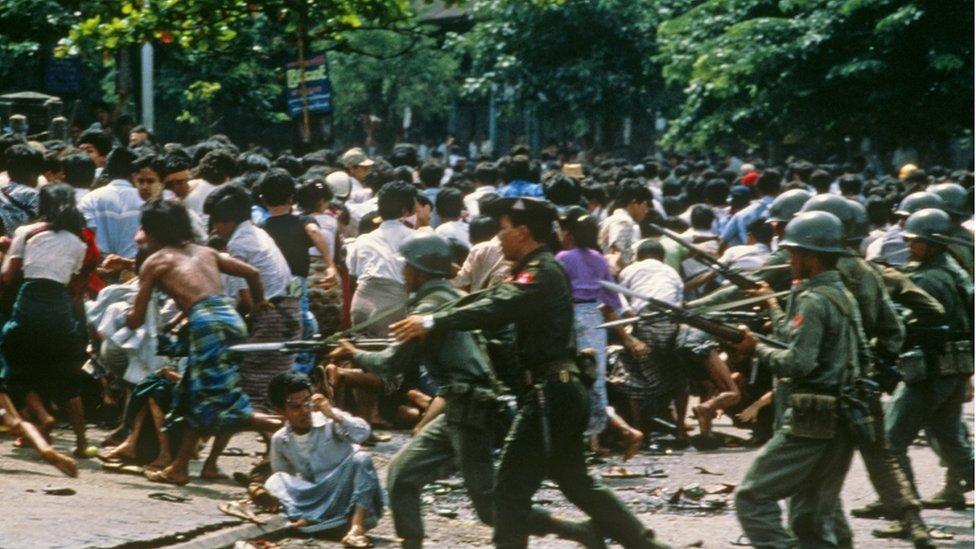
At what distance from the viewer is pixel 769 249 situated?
45.0ft

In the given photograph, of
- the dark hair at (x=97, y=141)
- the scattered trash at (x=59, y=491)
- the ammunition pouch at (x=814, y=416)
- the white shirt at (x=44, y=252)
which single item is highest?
the dark hair at (x=97, y=141)

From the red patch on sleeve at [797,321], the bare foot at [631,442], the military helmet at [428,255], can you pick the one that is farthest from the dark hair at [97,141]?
the red patch on sleeve at [797,321]

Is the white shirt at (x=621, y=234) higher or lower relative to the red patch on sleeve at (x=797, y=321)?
lower

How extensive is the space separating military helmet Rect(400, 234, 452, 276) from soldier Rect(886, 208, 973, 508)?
2811mm

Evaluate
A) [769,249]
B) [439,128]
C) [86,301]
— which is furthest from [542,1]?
[439,128]

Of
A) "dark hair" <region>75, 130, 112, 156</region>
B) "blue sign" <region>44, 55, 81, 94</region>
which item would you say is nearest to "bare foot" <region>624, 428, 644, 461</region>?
"dark hair" <region>75, 130, 112, 156</region>

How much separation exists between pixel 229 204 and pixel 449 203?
2995 millimetres

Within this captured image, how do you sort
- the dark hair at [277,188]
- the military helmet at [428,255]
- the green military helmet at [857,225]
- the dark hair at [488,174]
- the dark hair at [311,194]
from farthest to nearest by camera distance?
the dark hair at [488,174]
the dark hair at [311,194]
the dark hair at [277,188]
the green military helmet at [857,225]
the military helmet at [428,255]

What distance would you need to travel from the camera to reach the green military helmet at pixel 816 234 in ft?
26.2

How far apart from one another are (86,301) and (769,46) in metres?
19.4

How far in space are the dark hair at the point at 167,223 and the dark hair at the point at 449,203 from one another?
3894 mm

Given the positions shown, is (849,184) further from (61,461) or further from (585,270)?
→ (61,461)

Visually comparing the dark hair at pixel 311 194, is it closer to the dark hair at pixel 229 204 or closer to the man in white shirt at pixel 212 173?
the man in white shirt at pixel 212 173

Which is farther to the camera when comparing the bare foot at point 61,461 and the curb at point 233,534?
the bare foot at point 61,461
